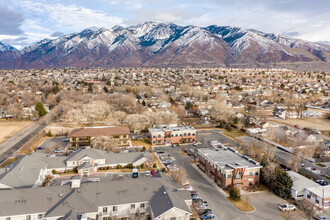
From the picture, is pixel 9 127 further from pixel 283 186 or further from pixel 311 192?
pixel 311 192

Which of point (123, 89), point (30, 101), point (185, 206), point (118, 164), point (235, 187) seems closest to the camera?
point (185, 206)

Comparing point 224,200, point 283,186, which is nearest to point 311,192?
point 283,186

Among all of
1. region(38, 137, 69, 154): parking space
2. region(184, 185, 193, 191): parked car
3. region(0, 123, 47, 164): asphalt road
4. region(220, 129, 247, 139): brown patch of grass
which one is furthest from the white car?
region(220, 129, 247, 139): brown patch of grass

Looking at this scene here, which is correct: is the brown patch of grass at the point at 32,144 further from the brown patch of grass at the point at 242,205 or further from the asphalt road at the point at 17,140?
the brown patch of grass at the point at 242,205

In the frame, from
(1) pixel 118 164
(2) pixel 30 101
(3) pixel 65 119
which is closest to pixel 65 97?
(2) pixel 30 101

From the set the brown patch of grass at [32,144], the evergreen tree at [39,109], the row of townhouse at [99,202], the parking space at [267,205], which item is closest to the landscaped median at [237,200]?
the parking space at [267,205]

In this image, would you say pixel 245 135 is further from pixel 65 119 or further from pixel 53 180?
pixel 65 119
